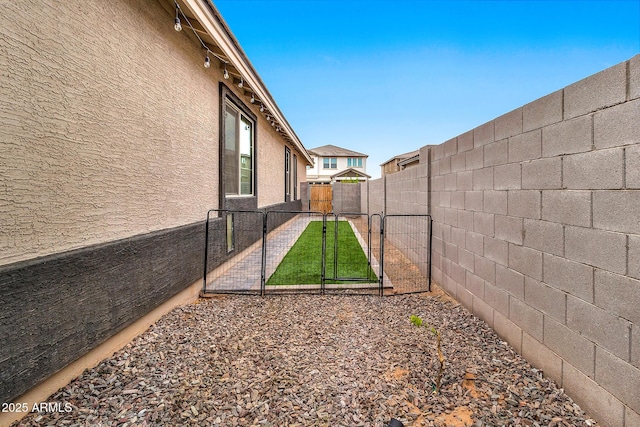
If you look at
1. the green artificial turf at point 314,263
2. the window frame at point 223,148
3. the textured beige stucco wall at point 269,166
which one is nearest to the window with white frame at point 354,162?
the textured beige stucco wall at point 269,166

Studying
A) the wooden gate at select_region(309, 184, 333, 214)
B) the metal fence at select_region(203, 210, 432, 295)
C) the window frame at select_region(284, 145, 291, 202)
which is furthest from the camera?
the wooden gate at select_region(309, 184, 333, 214)

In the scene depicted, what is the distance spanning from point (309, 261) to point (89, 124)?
5122 mm

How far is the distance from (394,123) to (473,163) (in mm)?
26079

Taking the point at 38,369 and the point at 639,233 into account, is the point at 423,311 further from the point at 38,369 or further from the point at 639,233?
the point at 38,369

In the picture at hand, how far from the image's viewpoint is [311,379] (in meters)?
2.69

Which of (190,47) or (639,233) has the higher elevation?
(190,47)

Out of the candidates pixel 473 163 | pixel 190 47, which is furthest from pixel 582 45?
pixel 190 47

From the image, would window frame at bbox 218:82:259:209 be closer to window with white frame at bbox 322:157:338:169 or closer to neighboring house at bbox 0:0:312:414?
neighboring house at bbox 0:0:312:414

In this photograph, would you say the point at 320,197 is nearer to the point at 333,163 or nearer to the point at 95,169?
the point at 95,169

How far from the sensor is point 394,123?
28625 mm

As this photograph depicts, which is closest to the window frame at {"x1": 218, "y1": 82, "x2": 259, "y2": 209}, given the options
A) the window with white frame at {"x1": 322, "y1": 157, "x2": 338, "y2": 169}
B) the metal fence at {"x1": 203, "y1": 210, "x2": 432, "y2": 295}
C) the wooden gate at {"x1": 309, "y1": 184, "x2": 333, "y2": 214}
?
the metal fence at {"x1": 203, "y1": 210, "x2": 432, "y2": 295}

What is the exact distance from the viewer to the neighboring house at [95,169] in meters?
2.09

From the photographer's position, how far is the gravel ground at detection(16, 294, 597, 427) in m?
2.22

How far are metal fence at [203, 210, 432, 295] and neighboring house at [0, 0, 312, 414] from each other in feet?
2.18
